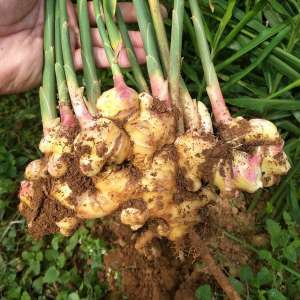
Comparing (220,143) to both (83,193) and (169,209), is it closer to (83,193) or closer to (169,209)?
(169,209)

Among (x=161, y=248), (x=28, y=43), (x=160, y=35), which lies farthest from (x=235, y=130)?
(x=28, y=43)

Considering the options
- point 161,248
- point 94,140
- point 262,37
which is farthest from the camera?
point 161,248

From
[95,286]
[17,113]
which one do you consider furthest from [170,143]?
[17,113]

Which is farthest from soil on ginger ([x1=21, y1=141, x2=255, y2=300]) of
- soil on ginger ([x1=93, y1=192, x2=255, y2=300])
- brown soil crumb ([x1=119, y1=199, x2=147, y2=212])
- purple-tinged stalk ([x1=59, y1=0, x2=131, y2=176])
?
purple-tinged stalk ([x1=59, y1=0, x2=131, y2=176])

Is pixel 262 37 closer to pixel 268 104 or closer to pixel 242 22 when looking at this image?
pixel 242 22

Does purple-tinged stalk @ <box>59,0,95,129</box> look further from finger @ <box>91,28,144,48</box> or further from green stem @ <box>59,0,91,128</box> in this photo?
finger @ <box>91,28,144,48</box>

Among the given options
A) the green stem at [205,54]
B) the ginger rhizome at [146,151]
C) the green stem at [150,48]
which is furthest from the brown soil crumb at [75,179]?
the green stem at [205,54]
